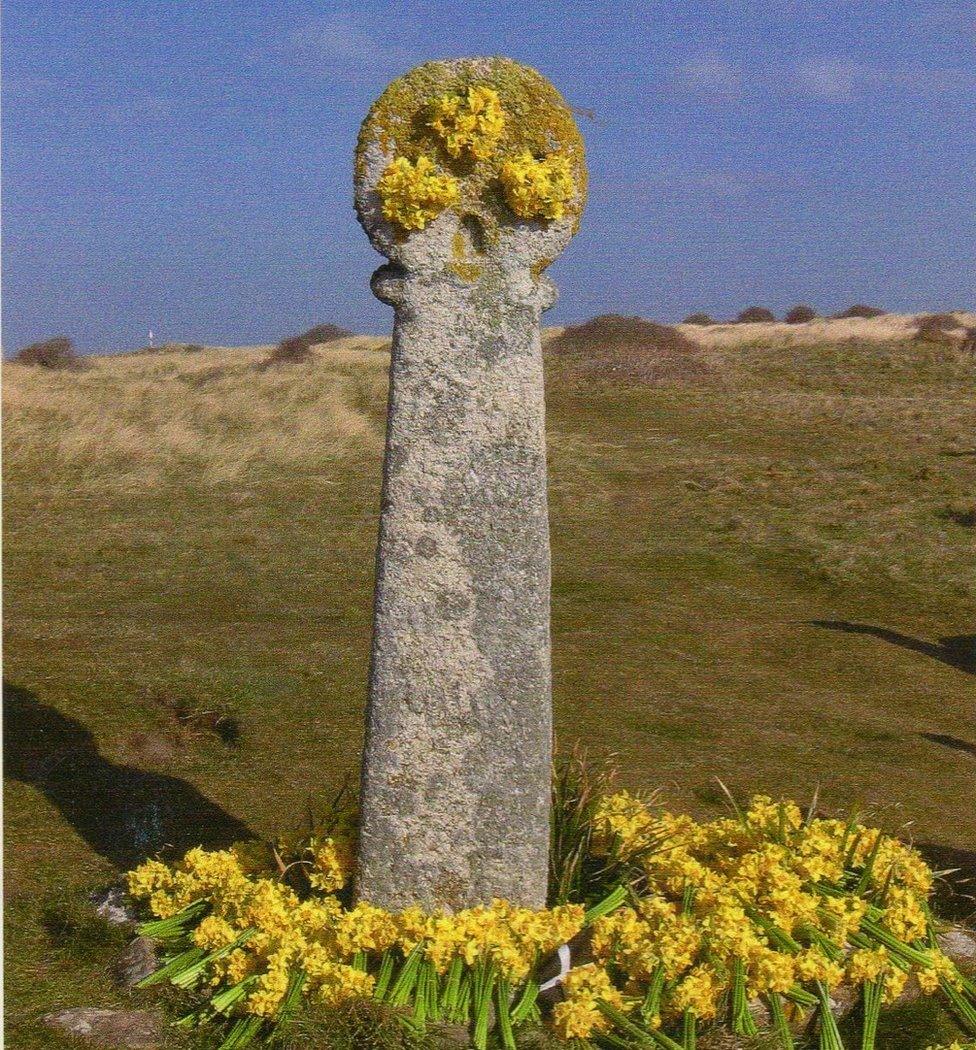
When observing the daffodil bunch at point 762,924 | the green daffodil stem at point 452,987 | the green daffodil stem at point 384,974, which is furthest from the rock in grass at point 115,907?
the daffodil bunch at point 762,924

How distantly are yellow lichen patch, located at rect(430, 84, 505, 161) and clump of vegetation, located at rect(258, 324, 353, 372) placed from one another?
30.3m

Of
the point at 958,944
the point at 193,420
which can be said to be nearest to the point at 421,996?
the point at 958,944

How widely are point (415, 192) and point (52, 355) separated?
132 feet

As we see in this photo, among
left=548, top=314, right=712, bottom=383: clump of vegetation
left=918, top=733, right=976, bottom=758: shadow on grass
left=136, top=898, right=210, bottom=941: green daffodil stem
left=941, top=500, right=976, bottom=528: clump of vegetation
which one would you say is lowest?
left=136, top=898, right=210, bottom=941: green daffodil stem

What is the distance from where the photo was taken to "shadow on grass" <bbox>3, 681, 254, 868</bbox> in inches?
306

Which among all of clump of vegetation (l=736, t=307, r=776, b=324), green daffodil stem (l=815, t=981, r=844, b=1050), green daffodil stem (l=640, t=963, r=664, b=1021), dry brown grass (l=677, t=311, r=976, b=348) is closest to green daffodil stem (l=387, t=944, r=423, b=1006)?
green daffodil stem (l=640, t=963, r=664, b=1021)

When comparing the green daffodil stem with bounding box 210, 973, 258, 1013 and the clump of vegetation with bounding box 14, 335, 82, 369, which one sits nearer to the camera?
the green daffodil stem with bounding box 210, 973, 258, 1013

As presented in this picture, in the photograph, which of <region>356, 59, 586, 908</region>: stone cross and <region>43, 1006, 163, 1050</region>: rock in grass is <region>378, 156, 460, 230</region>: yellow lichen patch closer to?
<region>356, 59, 586, 908</region>: stone cross

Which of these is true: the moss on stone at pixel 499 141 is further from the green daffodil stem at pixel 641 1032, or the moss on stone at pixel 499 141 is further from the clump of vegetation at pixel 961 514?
the clump of vegetation at pixel 961 514

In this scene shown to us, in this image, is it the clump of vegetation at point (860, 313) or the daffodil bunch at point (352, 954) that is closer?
the daffodil bunch at point (352, 954)

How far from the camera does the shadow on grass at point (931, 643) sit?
513 inches

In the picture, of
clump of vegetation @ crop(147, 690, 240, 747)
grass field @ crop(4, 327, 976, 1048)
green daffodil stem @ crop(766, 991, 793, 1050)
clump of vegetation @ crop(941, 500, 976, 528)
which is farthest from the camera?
clump of vegetation @ crop(941, 500, 976, 528)

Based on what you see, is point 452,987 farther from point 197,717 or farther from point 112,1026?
point 197,717

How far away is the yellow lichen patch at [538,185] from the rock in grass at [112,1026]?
3.72 meters
